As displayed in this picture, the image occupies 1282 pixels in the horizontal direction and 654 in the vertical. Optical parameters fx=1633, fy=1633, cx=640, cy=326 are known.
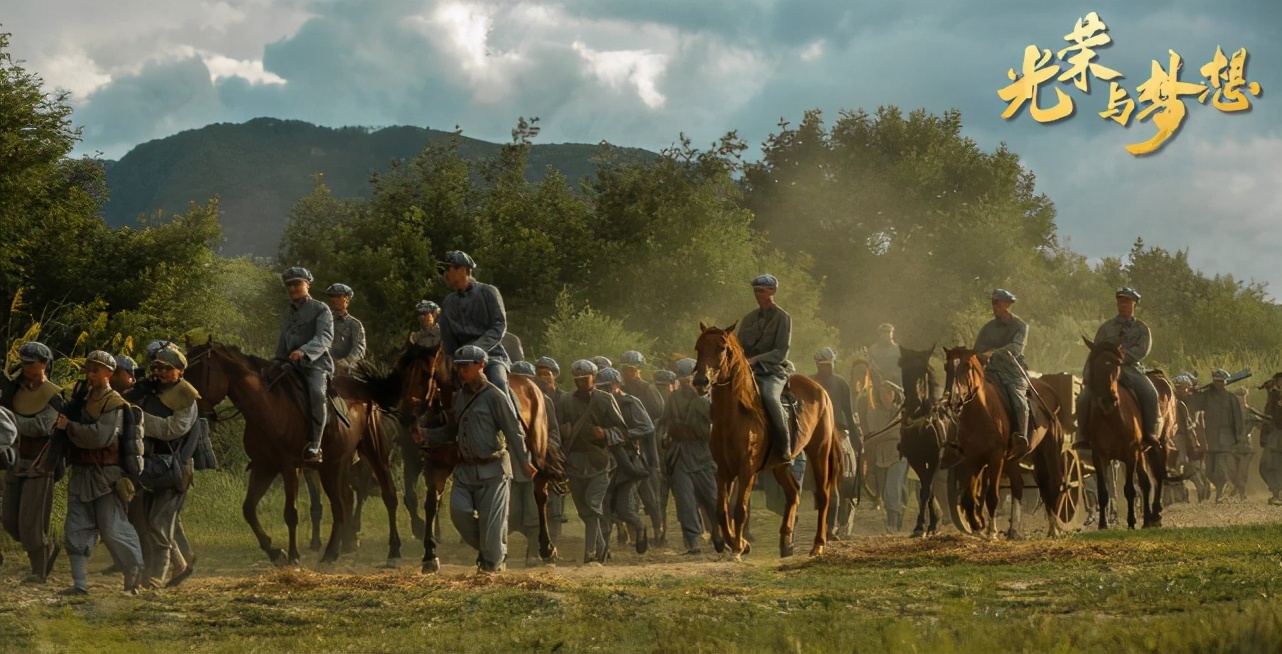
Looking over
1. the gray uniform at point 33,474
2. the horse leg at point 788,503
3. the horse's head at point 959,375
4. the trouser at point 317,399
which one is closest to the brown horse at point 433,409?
the trouser at point 317,399

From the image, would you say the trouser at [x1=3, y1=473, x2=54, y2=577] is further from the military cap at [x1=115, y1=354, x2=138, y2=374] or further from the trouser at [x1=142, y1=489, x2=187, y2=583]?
the military cap at [x1=115, y1=354, x2=138, y2=374]

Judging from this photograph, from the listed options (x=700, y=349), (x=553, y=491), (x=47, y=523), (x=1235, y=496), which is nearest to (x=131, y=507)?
(x=47, y=523)

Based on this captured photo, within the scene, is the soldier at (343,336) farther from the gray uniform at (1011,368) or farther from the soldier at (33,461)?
the gray uniform at (1011,368)

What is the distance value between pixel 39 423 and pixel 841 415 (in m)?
9.57

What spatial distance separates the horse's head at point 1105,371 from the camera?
20.5 m

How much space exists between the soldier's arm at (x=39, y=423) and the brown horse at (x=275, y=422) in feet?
5.38

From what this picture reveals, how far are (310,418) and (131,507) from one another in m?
2.22

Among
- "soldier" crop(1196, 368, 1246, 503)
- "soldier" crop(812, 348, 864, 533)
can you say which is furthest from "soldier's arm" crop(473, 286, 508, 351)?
"soldier" crop(1196, 368, 1246, 503)

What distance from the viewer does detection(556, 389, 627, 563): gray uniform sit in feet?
59.1

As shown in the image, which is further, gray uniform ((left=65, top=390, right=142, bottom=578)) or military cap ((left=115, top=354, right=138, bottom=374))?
military cap ((left=115, top=354, right=138, bottom=374))

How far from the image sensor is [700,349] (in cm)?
1552

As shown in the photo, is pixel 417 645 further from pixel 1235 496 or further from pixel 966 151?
pixel 966 151

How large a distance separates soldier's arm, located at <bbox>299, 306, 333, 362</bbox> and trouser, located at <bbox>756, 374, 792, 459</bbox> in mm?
4312

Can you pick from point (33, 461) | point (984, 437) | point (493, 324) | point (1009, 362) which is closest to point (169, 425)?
point (33, 461)
